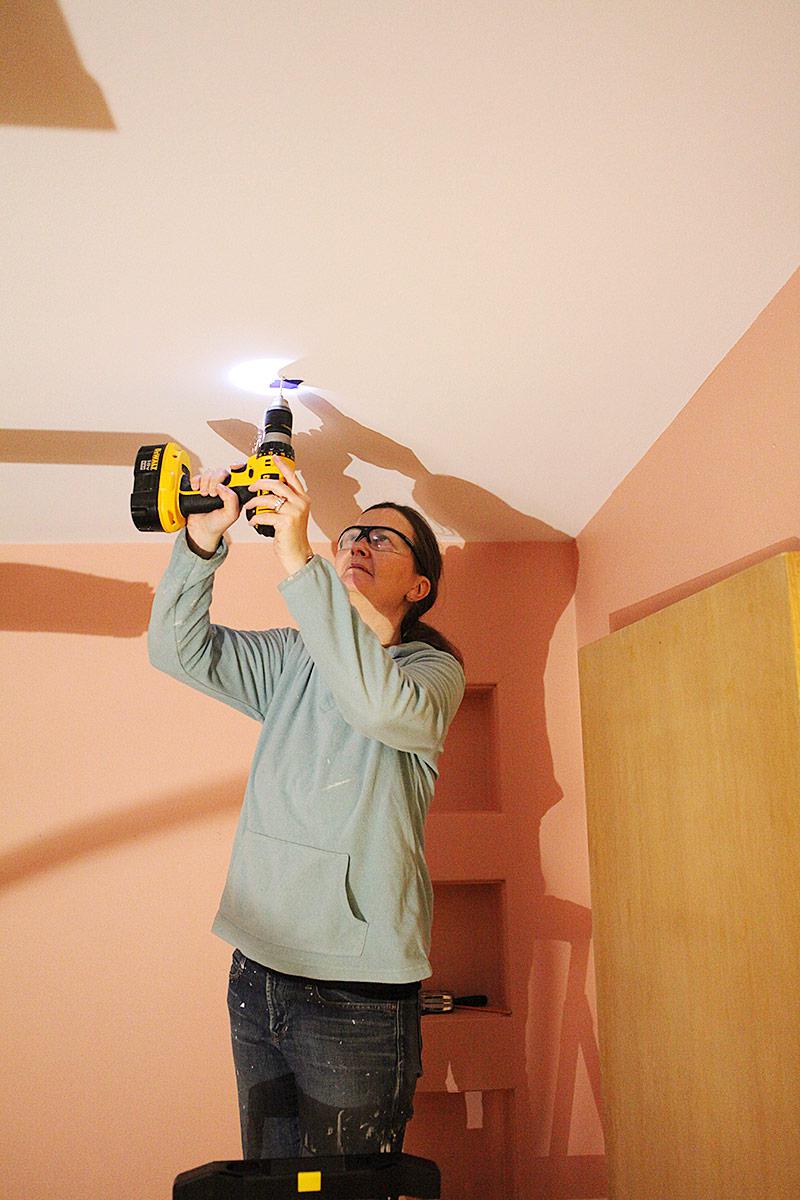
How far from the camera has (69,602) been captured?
270cm

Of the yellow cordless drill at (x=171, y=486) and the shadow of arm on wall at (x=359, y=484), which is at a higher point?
the shadow of arm on wall at (x=359, y=484)

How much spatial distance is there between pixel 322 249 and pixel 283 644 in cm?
70

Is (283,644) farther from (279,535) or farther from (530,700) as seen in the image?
(530,700)

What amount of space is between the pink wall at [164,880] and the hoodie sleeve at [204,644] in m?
1.00

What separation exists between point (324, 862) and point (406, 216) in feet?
3.08

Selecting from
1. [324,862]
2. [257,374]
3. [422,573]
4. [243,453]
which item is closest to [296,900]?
[324,862]

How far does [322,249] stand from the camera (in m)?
1.35

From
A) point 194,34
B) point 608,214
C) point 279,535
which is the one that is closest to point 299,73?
point 194,34

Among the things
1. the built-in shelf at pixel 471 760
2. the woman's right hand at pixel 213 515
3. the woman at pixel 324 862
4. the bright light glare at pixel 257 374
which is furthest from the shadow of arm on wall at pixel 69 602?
the woman's right hand at pixel 213 515

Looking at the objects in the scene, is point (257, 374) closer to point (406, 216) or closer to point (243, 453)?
point (243, 453)

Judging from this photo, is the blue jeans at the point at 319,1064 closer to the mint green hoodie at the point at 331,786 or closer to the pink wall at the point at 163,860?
the mint green hoodie at the point at 331,786

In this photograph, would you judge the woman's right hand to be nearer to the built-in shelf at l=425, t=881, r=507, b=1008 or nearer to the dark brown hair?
the dark brown hair

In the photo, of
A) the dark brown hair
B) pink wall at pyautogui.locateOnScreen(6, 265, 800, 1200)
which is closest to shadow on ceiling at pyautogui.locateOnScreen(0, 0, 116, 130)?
the dark brown hair

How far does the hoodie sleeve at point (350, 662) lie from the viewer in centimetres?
Answer: 129
